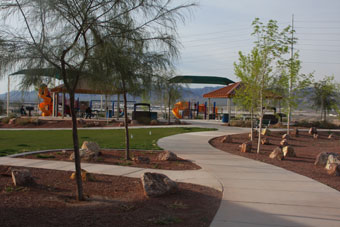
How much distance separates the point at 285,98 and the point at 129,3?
860 cm

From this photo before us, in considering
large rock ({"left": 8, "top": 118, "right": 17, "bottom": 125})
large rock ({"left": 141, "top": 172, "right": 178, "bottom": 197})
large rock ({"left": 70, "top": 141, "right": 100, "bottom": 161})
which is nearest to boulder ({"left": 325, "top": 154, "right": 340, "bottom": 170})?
large rock ({"left": 141, "top": 172, "right": 178, "bottom": 197})

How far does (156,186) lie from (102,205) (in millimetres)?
1020

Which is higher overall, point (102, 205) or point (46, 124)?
point (46, 124)

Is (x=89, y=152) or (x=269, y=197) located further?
(x=89, y=152)

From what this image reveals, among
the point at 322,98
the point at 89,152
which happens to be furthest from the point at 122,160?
the point at 322,98

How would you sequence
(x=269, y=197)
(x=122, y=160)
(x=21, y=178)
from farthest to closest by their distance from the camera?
(x=122, y=160)
(x=21, y=178)
(x=269, y=197)

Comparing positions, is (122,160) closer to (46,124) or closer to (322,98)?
(46,124)

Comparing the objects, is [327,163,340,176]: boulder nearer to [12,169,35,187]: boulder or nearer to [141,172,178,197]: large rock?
[141,172,178,197]: large rock

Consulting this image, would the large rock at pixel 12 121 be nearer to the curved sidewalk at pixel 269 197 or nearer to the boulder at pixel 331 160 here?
the curved sidewalk at pixel 269 197

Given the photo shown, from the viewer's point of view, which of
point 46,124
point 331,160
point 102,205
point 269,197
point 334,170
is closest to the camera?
point 102,205

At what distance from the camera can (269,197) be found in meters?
6.43

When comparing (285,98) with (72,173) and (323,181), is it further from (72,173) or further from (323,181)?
(72,173)

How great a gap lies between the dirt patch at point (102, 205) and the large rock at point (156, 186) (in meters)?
0.11

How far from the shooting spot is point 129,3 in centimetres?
644
